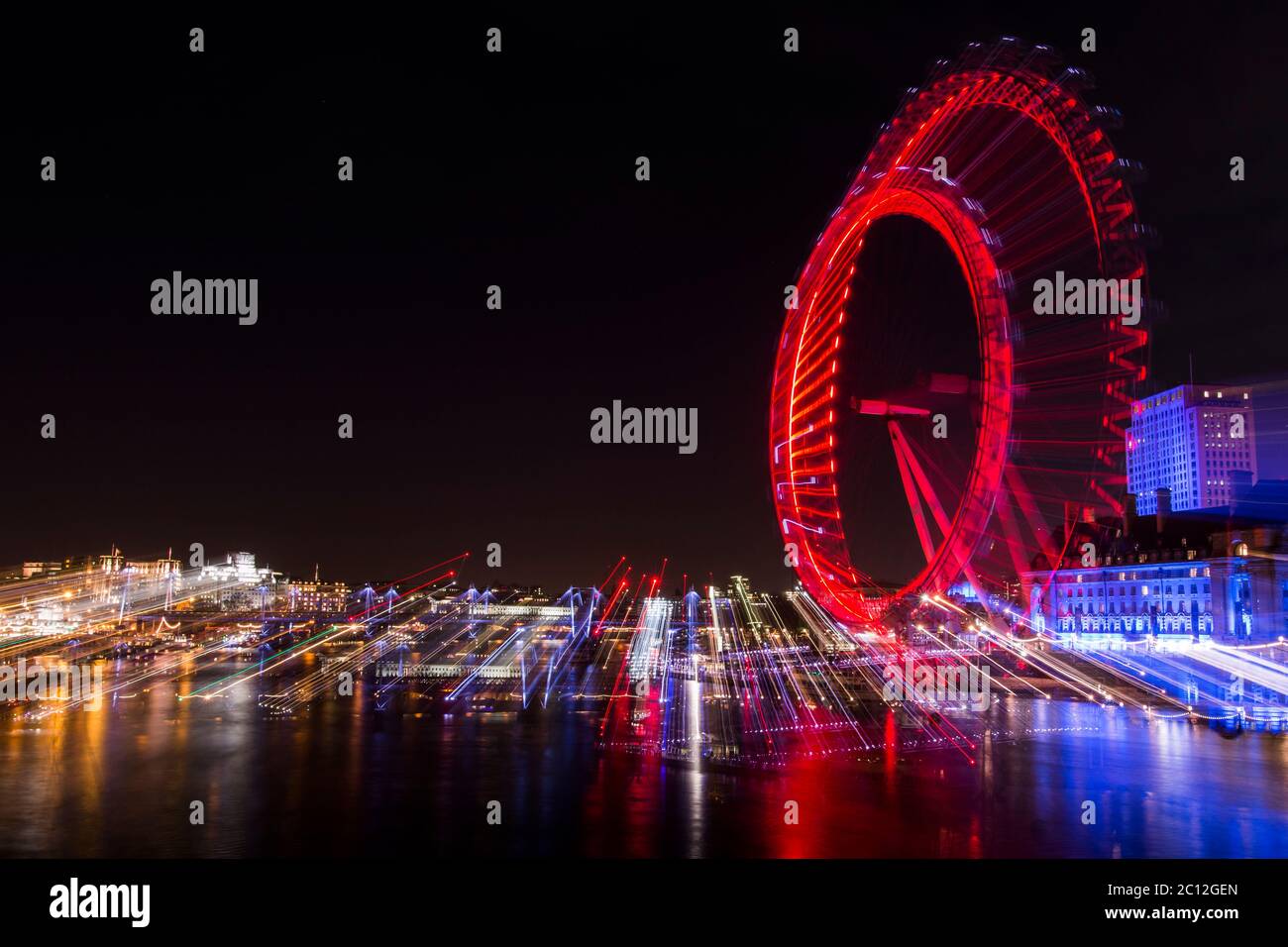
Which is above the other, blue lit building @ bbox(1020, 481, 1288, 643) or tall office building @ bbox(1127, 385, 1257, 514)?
tall office building @ bbox(1127, 385, 1257, 514)

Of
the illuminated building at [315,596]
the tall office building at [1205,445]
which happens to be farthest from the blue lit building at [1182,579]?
the illuminated building at [315,596]

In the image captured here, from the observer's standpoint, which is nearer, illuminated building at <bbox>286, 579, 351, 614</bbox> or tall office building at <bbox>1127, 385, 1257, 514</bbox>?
tall office building at <bbox>1127, 385, 1257, 514</bbox>

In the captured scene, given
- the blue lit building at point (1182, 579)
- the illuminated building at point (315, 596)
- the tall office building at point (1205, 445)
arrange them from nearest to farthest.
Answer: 1. the blue lit building at point (1182, 579)
2. the tall office building at point (1205, 445)
3. the illuminated building at point (315, 596)

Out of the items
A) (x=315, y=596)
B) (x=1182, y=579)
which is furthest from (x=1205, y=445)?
(x=315, y=596)

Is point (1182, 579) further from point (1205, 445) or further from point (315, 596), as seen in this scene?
point (315, 596)

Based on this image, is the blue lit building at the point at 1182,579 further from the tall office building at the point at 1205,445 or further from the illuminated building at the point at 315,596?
the illuminated building at the point at 315,596

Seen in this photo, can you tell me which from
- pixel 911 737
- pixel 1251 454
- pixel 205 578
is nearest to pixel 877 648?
pixel 911 737

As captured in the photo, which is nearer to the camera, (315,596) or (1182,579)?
(1182,579)

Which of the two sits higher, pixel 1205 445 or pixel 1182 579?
pixel 1205 445

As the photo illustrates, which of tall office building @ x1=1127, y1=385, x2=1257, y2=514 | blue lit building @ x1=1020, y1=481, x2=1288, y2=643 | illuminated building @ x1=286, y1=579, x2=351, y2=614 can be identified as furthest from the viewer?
illuminated building @ x1=286, y1=579, x2=351, y2=614

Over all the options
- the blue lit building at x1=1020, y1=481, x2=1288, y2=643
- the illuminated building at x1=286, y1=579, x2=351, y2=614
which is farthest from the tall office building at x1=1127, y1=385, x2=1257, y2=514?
the illuminated building at x1=286, y1=579, x2=351, y2=614

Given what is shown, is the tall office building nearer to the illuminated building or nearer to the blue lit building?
the blue lit building
